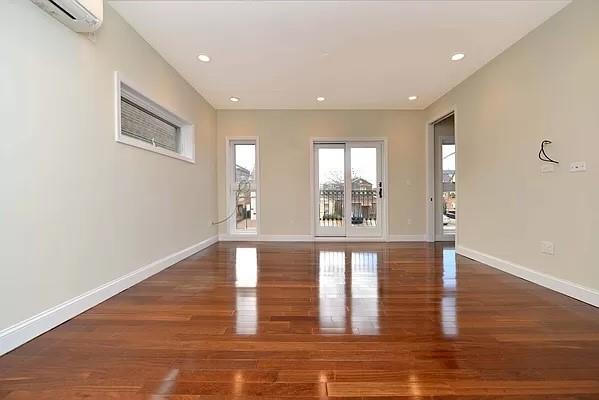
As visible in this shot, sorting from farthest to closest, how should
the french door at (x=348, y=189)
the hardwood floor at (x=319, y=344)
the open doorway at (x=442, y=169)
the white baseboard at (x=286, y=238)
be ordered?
the french door at (x=348, y=189), the white baseboard at (x=286, y=238), the open doorway at (x=442, y=169), the hardwood floor at (x=319, y=344)

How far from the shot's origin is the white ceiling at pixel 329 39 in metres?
2.80

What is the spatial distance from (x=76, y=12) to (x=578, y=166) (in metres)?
4.15

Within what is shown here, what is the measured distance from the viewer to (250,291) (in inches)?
115

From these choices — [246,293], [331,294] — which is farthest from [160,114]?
[331,294]

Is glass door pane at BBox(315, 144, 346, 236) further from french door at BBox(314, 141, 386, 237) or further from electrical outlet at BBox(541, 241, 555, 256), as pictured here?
electrical outlet at BBox(541, 241, 555, 256)

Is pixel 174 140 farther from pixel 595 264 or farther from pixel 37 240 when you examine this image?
pixel 595 264

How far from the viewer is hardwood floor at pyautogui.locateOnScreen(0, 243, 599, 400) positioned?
4.74ft

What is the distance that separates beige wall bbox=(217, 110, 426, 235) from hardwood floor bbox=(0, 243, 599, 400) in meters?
3.01

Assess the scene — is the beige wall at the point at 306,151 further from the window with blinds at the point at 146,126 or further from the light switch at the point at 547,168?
the light switch at the point at 547,168

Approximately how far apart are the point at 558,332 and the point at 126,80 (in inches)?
160

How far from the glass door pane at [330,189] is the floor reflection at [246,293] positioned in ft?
Answer: 6.64

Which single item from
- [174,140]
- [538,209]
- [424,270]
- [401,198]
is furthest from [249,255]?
[538,209]

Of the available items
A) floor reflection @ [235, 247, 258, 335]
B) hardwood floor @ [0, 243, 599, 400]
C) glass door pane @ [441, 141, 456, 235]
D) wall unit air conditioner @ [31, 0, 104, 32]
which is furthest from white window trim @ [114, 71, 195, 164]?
glass door pane @ [441, 141, 456, 235]

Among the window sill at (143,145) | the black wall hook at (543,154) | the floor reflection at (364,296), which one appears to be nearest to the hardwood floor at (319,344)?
the floor reflection at (364,296)
